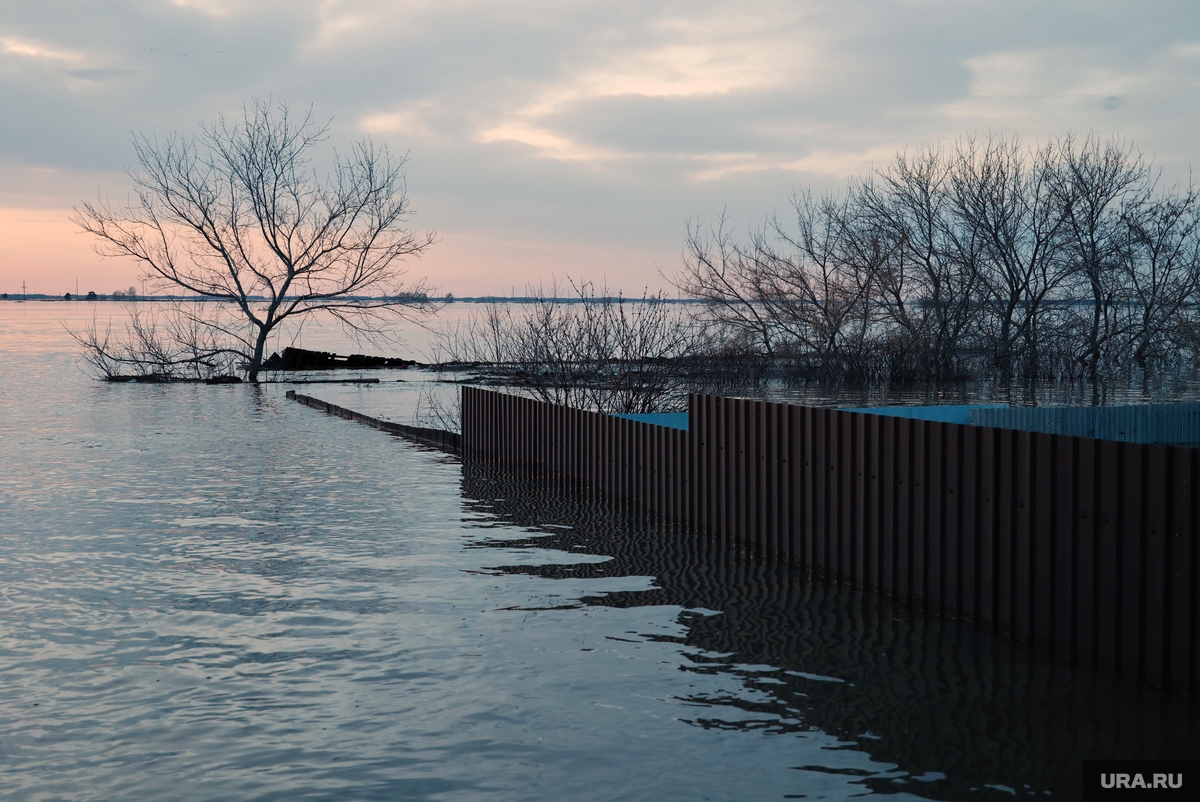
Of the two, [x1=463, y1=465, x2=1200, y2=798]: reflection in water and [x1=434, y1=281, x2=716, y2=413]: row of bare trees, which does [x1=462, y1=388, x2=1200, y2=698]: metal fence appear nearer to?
[x1=463, y1=465, x2=1200, y2=798]: reflection in water

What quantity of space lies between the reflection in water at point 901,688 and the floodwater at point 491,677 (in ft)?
0.07

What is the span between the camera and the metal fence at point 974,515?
5371mm

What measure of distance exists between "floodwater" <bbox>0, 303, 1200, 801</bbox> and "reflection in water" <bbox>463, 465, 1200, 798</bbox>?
0.8 inches

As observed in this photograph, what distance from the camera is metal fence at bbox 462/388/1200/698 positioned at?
5.37m

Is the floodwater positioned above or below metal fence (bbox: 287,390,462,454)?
below

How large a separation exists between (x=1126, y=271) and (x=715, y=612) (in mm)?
32661

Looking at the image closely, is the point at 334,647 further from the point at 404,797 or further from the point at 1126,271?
the point at 1126,271

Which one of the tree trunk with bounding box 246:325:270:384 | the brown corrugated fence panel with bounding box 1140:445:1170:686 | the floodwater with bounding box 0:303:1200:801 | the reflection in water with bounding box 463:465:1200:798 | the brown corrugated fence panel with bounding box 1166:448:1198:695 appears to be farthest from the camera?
the tree trunk with bounding box 246:325:270:384

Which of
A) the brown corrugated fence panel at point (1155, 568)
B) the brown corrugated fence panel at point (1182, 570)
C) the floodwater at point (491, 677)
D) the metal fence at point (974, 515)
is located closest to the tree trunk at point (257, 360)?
the floodwater at point (491, 677)

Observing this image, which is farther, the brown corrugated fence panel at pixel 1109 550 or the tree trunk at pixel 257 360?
the tree trunk at pixel 257 360

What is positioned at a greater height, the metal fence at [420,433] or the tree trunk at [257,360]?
the tree trunk at [257,360]

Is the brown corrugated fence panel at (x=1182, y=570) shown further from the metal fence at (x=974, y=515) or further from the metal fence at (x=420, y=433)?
the metal fence at (x=420, y=433)

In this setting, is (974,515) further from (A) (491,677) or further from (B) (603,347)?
(B) (603,347)

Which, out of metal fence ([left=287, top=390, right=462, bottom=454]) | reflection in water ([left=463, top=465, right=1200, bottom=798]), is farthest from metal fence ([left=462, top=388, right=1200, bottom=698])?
metal fence ([left=287, top=390, right=462, bottom=454])
